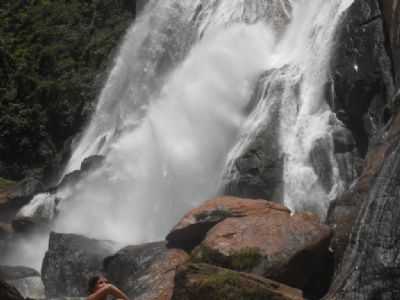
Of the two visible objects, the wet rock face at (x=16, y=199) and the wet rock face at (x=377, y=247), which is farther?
the wet rock face at (x=16, y=199)

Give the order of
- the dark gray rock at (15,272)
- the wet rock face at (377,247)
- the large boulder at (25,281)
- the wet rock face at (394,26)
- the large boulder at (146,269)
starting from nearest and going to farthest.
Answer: the wet rock face at (377,247)
the large boulder at (146,269)
the wet rock face at (394,26)
the large boulder at (25,281)
the dark gray rock at (15,272)

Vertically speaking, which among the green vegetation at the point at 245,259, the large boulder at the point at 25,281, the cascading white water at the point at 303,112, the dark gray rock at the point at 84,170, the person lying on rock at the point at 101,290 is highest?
the cascading white water at the point at 303,112

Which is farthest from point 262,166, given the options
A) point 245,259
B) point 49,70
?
point 49,70

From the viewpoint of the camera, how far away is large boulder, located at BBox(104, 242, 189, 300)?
40.5 ft

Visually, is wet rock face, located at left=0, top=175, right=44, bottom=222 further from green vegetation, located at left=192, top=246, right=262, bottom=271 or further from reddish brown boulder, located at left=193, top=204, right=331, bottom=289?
green vegetation, located at left=192, top=246, right=262, bottom=271

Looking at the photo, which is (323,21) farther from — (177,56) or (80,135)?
(80,135)

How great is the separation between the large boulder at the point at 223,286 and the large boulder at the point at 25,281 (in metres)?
6.97

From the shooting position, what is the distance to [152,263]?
13523 millimetres

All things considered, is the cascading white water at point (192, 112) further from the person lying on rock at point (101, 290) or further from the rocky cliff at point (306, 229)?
the person lying on rock at point (101, 290)

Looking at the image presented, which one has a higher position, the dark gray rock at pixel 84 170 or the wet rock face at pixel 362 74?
the wet rock face at pixel 362 74

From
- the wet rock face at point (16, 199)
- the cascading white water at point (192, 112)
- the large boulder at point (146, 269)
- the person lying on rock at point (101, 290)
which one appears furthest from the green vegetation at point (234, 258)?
the wet rock face at point (16, 199)

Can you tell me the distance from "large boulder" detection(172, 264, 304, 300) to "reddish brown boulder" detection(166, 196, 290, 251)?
2921 millimetres

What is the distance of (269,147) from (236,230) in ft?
22.9

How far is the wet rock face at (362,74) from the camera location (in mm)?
17969
